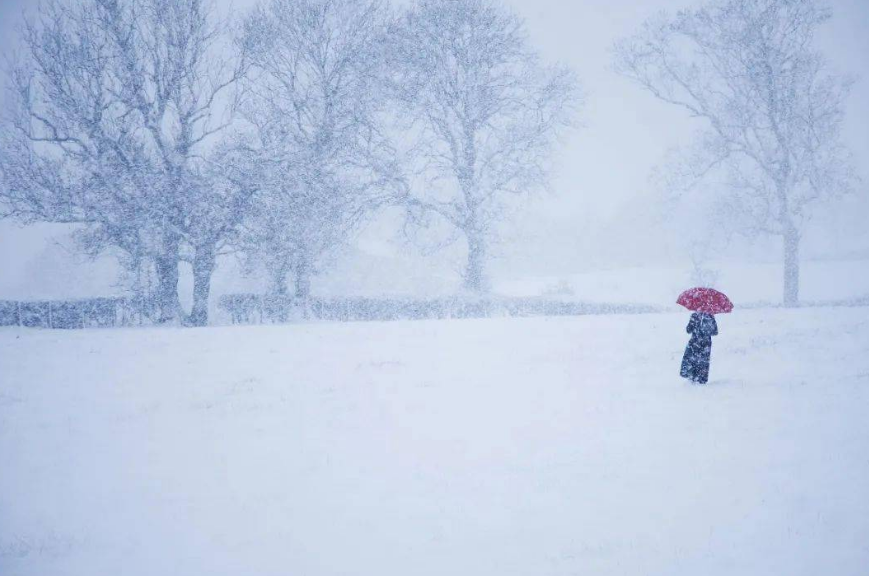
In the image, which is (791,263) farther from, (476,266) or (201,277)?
(201,277)

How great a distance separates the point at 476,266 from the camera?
2366 cm

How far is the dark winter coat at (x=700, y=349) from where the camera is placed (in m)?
9.71

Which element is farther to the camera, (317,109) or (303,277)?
(317,109)

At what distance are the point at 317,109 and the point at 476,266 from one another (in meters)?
10.1

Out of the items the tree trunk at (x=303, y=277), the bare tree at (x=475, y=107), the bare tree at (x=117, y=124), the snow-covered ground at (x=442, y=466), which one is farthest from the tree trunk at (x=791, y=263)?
the bare tree at (x=117, y=124)

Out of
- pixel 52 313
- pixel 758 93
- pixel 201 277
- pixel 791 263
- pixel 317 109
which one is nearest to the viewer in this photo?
pixel 52 313

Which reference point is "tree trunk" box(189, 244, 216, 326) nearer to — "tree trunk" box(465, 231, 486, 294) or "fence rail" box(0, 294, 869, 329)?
"fence rail" box(0, 294, 869, 329)

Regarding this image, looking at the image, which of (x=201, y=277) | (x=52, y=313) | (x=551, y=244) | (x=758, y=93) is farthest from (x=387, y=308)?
(x=551, y=244)

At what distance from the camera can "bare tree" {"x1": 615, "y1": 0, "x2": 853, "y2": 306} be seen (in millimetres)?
22422

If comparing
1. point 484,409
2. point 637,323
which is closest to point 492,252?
point 637,323

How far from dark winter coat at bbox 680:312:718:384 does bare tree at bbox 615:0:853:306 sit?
16018mm

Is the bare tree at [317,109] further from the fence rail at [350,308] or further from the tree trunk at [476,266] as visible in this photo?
the tree trunk at [476,266]

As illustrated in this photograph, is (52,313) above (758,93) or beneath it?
beneath

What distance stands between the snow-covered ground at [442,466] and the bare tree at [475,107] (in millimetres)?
11928
